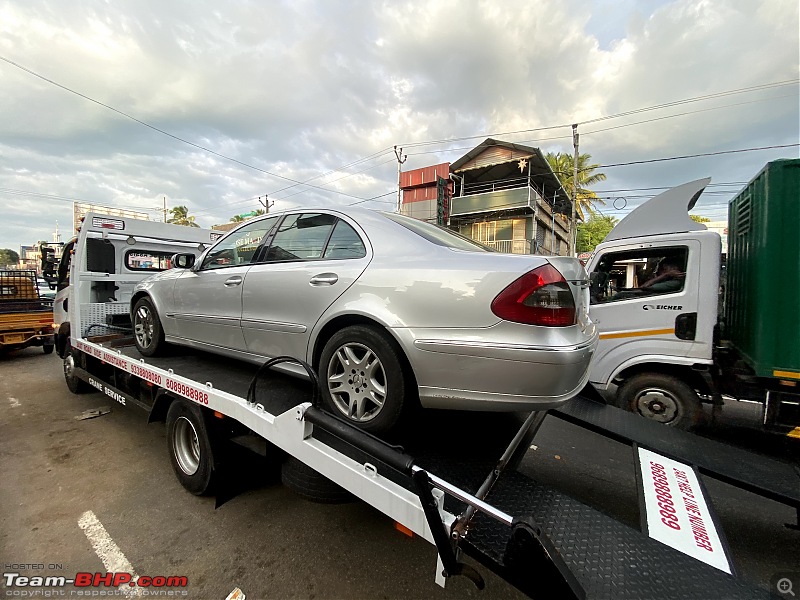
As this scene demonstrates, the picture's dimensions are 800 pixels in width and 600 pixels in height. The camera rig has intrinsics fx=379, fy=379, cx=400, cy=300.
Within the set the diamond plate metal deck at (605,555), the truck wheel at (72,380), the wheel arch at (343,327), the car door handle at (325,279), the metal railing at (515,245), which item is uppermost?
the metal railing at (515,245)

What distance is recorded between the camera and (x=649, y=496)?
6.03 ft

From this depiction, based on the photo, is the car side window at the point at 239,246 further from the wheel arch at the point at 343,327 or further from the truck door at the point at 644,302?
the truck door at the point at 644,302

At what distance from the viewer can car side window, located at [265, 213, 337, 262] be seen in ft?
8.41

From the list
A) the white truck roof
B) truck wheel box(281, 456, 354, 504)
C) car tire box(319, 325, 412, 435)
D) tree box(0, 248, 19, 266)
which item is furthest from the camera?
tree box(0, 248, 19, 266)

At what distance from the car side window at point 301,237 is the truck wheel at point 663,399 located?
11.7 feet

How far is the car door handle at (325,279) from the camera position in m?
2.27

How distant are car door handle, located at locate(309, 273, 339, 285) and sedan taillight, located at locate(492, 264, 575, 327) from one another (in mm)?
992

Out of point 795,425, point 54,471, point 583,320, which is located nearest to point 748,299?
point 795,425

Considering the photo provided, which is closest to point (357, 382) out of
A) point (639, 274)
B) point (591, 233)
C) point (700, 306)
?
point (700, 306)

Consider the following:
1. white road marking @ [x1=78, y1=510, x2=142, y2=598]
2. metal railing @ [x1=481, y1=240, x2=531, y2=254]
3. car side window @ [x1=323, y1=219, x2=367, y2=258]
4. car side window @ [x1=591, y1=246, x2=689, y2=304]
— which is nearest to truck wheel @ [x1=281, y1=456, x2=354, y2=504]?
white road marking @ [x1=78, y1=510, x2=142, y2=598]

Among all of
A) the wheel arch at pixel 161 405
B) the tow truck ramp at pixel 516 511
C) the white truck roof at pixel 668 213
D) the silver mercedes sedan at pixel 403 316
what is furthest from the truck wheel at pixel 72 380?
the white truck roof at pixel 668 213

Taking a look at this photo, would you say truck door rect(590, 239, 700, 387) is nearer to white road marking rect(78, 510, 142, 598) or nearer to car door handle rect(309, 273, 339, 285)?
car door handle rect(309, 273, 339, 285)

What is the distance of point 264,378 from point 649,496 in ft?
8.71

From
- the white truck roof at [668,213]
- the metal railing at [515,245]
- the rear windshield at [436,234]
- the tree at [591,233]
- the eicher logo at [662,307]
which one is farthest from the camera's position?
the tree at [591,233]
